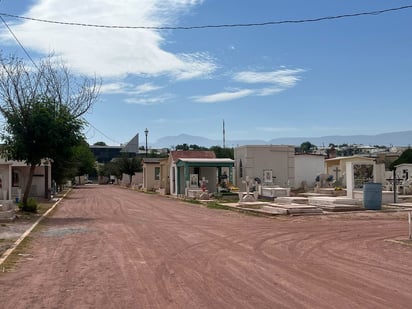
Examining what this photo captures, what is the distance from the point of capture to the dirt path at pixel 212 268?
313 inches

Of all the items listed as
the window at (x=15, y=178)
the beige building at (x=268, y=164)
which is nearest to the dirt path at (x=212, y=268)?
the beige building at (x=268, y=164)

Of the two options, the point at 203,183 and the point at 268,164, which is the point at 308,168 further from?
the point at 203,183

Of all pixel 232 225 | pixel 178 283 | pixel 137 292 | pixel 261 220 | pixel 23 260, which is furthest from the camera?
pixel 261 220

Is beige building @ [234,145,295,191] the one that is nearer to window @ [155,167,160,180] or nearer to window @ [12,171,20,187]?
window @ [12,171,20,187]

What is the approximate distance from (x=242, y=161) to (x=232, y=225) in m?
26.2

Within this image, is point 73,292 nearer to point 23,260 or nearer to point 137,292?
point 137,292

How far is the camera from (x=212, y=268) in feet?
34.8

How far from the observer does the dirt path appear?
796 cm

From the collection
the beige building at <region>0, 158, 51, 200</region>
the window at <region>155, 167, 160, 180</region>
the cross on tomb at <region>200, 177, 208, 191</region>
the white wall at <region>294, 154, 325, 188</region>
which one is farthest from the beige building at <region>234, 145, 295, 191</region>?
the window at <region>155, 167, 160, 180</region>

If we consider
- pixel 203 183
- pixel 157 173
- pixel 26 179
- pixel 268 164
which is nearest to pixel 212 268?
pixel 203 183

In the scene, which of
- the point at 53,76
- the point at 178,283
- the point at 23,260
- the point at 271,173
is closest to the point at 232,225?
the point at 23,260

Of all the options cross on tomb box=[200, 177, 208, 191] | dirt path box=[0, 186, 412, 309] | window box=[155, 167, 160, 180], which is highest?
window box=[155, 167, 160, 180]

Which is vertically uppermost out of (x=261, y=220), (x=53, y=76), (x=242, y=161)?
(x=53, y=76)

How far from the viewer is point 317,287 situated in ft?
28.7
